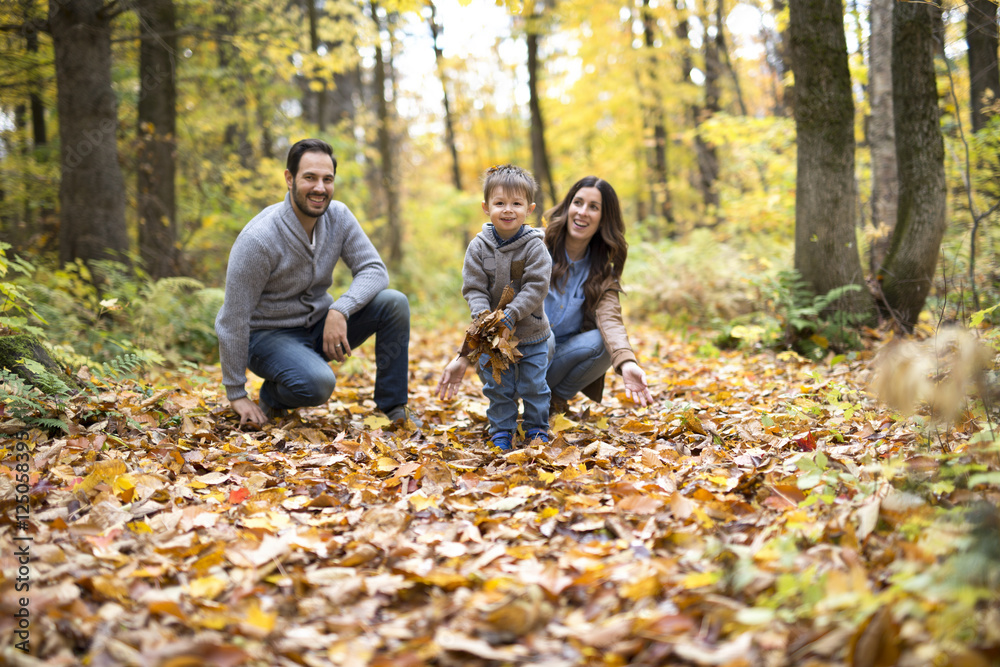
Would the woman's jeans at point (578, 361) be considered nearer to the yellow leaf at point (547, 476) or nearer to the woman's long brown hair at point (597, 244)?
the woman's long brown hair at point (597, 244)

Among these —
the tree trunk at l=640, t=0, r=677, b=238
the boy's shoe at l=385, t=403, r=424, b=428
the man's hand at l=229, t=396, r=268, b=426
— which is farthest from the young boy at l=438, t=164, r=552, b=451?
the tree trunk at l=640, t=0, r=677, b=238

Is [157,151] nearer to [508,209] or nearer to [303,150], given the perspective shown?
[303,150]

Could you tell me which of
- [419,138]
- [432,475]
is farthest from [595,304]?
[419,138]

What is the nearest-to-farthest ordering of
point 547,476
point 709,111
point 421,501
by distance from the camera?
point 421,501, point 547,476, point 709,111

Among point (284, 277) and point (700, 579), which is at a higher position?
point (284, 277)

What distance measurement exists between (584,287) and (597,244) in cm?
30

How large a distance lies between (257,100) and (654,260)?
241 inches

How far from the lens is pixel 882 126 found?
661 cm

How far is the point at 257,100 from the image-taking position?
895 centimetres

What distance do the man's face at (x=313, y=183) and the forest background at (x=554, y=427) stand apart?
1.30 m

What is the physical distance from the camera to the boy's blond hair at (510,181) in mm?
3145

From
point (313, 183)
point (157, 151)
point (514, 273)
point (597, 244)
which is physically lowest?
point (514, 273)

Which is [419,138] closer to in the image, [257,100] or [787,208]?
[257,100]

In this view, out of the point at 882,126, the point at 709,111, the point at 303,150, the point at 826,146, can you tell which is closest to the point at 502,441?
the point at 303,150
